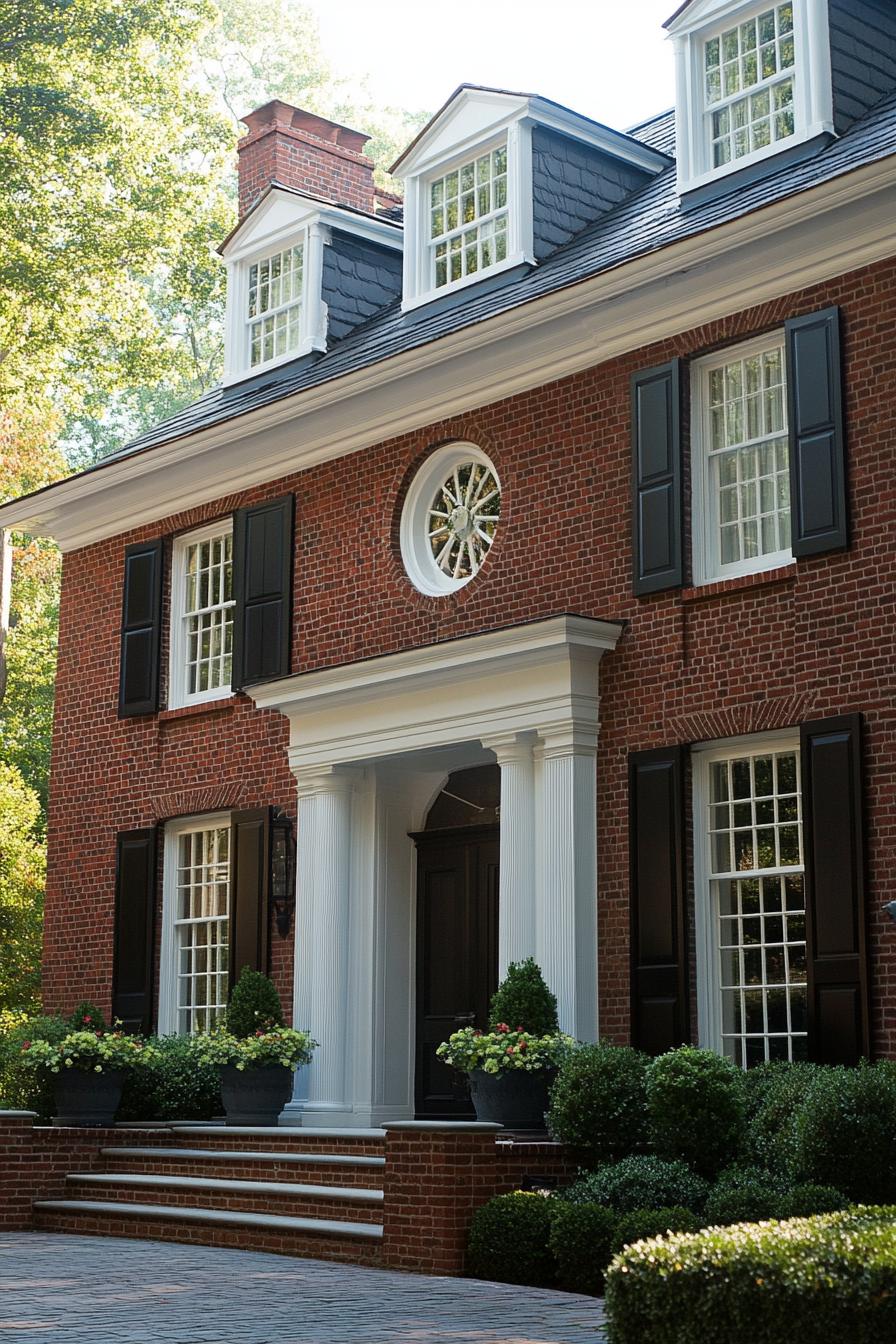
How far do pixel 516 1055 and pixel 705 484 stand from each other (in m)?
4.48

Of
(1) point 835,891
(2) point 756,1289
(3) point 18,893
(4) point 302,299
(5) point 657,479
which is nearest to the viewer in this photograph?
(2) point 756,1289

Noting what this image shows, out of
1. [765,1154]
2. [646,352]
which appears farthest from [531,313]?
[765,1154]

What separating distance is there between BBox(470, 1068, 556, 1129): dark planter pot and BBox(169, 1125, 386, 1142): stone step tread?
82cm

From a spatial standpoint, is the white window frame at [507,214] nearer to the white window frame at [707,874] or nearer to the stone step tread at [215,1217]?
the white window frame at [707,874]

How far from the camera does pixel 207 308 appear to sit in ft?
125

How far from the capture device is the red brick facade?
39.7 ft

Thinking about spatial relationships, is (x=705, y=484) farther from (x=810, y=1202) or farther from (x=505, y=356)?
(x=810, y=1202)

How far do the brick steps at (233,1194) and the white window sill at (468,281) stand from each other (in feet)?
26.6

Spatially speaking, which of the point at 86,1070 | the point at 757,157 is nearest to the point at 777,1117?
the point at 86,1070

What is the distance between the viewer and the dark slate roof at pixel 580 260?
1304cm

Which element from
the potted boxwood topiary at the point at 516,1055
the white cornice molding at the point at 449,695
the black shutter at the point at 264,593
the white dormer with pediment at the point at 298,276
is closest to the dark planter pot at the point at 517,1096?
the potted boxwood topiary at the point at 516,1055

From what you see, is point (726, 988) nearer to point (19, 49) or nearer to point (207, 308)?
point (19, 49)

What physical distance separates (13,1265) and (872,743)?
6537 mm

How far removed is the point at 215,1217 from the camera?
12.7 metres
